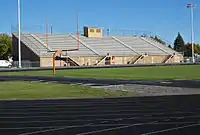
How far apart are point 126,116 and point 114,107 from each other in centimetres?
259

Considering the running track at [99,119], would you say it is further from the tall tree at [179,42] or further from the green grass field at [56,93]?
the tall tree at [179,42]

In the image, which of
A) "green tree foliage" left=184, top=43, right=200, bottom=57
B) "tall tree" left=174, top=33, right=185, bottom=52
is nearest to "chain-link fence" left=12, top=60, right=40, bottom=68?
"green tree foliage" left=184, top=43, right=200, bottom=57

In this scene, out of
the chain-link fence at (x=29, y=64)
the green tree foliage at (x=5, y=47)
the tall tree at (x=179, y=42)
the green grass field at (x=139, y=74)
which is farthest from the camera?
the tall tree at (x=179, y=42)

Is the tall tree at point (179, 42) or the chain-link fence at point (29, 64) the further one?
the tall tree at point (179, 42)

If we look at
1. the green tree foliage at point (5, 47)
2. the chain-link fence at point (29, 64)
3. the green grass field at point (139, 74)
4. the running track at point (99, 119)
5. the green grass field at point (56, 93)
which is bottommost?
the running track at point (99, 119)

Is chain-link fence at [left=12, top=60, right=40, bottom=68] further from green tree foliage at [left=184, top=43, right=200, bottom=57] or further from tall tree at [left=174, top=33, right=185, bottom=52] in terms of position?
tall tree at [left=174, top=33, right=185, bottom=52]

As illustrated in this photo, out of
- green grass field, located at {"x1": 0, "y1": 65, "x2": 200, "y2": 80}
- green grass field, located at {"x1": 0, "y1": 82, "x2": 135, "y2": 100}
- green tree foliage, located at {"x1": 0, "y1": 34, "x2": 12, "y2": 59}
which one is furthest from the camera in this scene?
green tree foliage, located at {"x1": 0, "y1": 34, "x2": 12, "y2": 59}

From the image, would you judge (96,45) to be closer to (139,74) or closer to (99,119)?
(139,74)

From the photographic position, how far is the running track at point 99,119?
9.62 metres

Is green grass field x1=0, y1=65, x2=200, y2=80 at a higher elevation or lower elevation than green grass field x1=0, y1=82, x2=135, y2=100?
higher

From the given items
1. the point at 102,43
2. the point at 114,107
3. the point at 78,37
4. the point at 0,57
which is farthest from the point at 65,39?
the point at 114,107

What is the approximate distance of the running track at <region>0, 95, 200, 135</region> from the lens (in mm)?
9617

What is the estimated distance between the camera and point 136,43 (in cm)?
9706

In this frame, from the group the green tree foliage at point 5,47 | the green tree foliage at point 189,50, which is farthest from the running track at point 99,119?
the green tree foliage at point 189,50
